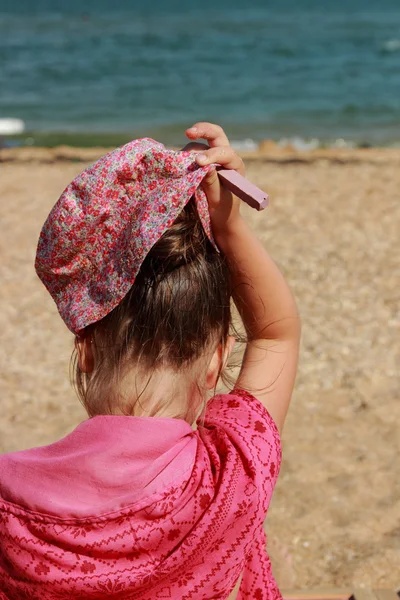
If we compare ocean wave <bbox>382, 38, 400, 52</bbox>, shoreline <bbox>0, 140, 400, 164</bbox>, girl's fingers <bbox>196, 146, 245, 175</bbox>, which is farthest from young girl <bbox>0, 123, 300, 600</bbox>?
ocean wave <bbox>382, 38, 400, 52</bbox>

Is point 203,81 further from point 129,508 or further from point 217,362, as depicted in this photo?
point 129,508

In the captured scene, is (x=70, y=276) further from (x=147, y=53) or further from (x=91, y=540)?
(x=147, y=53)

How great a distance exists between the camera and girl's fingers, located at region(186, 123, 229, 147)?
4.58 ft

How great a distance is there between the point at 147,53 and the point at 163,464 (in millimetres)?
25183

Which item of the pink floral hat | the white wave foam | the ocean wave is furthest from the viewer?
the ocean wave

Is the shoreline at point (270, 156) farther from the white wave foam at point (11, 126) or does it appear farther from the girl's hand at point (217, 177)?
the girl's hand at point (217, 177)

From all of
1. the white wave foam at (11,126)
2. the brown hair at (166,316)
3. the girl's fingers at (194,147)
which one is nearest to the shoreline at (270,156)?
the white wave foam at (11,126)

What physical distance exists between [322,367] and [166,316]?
3.18 meters

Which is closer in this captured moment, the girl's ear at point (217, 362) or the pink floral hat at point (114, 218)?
the pink floral hat at point (114, 218)

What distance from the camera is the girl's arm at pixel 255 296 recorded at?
4.48ft

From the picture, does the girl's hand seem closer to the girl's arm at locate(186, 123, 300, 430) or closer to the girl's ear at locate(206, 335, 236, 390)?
the girl's arm at locate(186, 123, 300, 430)

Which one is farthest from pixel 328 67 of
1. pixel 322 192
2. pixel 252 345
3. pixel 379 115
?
pixel 252 345

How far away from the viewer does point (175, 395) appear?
4.55ft

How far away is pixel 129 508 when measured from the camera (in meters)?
1.29
